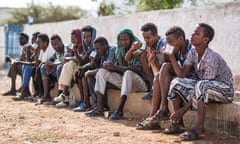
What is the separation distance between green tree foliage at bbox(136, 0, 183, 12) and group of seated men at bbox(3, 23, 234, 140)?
5.99 meters

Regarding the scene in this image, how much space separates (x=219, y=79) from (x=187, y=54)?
1.76 ft

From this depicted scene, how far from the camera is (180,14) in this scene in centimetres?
1001

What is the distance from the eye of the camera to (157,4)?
605 inches

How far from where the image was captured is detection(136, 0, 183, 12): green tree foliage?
14891mm

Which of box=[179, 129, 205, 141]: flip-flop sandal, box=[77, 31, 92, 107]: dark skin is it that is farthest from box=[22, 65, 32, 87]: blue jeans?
box=[179, 129, 205, 141]: flip-flop sandal

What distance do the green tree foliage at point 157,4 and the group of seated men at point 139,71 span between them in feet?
19.6

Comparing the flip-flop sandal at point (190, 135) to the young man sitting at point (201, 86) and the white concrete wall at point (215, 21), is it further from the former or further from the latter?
the white concrete wall at point (215, 21)

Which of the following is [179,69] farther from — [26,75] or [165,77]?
[26,75]

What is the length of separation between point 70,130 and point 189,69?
1687 millimetres

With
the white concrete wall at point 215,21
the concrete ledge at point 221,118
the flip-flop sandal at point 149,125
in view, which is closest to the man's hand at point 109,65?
the flip-flop sandal at point 149,125

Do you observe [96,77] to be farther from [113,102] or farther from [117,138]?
[117,138]

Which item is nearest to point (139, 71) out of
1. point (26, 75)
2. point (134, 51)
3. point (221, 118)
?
point (134, 51)

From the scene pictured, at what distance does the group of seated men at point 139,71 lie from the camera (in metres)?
5.21

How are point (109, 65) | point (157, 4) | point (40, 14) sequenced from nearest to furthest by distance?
point (109, 65) → point (157, 4) → point (40, 14)
